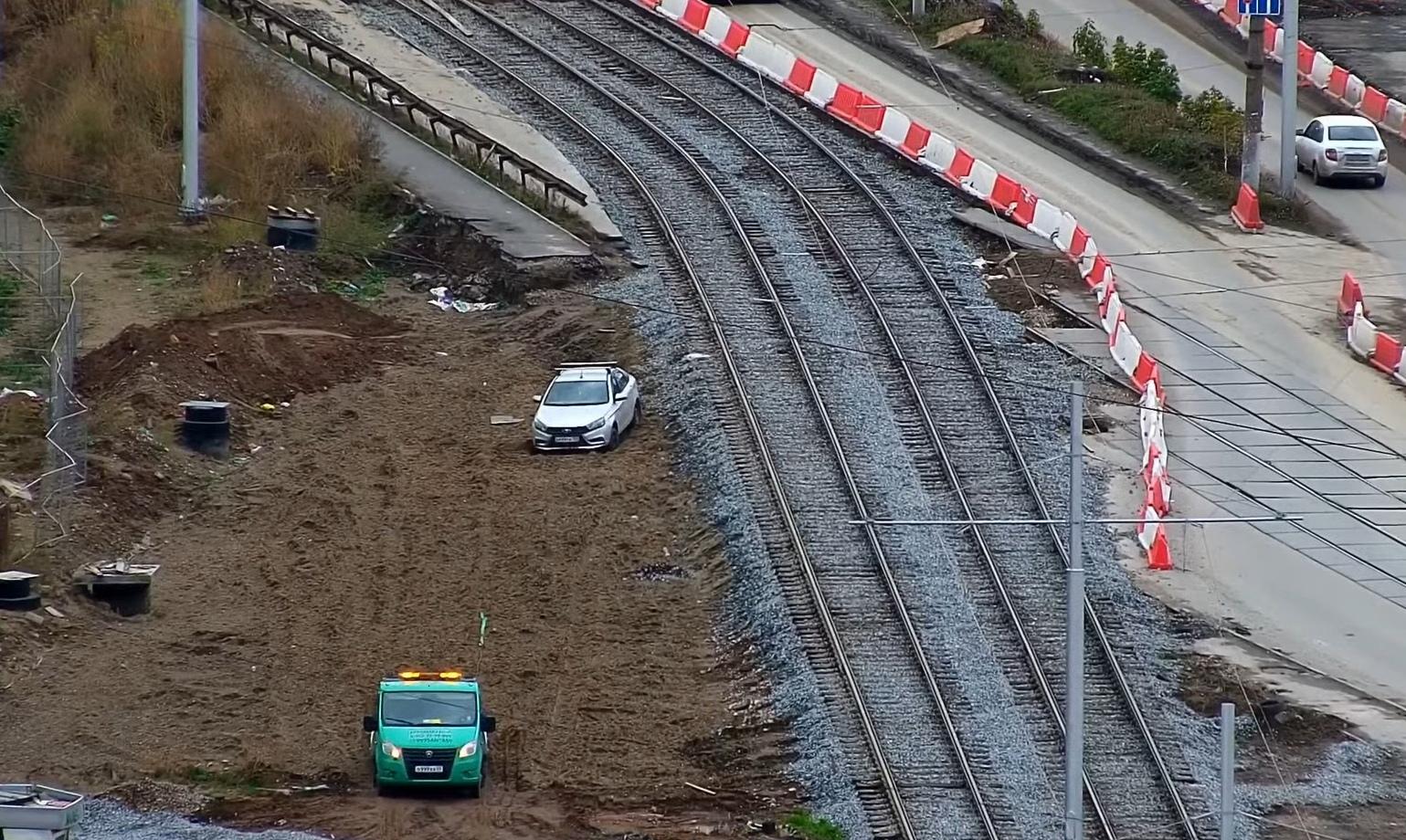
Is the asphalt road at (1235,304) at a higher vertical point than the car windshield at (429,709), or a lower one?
higher

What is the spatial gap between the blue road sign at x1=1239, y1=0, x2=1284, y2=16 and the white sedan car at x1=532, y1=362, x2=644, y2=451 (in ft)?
53.1

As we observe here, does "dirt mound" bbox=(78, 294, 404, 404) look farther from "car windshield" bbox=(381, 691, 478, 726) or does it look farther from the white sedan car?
"car windshield" bbox=(381, 691, 478, 726)

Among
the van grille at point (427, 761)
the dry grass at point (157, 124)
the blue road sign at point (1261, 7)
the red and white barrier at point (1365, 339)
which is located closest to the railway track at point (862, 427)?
the van grille at point (427, 761)

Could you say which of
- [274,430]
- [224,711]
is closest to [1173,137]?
[274,430]

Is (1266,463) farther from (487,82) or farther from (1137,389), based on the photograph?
(487,82)

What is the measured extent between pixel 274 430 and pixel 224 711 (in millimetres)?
10467

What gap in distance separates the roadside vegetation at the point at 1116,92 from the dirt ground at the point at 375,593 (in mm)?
15034

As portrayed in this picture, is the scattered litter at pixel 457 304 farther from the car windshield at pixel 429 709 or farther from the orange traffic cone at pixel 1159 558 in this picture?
the car windshield at pixel 429 709

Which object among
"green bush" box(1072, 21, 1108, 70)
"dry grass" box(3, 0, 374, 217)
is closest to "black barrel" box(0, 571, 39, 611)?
"dry grass" box(3, 0, 374, 217)

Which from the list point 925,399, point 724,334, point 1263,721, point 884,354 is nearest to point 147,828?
point 1263,721

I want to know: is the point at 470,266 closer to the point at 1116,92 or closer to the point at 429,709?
the point at 1116,92

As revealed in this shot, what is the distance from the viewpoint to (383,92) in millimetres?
53562

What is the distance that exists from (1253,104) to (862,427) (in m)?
15.1

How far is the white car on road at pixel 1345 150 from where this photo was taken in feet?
168
